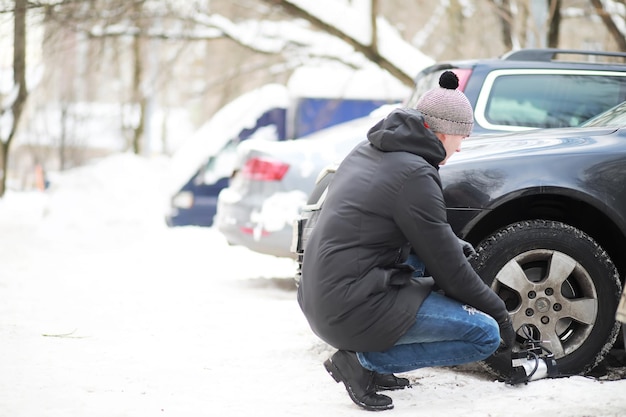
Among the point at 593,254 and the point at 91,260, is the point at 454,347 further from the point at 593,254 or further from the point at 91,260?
the point at 91,260

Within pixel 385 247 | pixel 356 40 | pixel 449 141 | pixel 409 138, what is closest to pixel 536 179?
pixel 449 141

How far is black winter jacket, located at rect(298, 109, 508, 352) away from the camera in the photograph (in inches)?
165

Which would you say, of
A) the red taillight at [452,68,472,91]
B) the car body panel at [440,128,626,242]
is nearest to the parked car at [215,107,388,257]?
the red taillight at [452,68,472,91]

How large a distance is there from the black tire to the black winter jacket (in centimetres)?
53

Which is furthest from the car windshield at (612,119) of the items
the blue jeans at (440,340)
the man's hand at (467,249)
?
the blue jeans at (440,340)

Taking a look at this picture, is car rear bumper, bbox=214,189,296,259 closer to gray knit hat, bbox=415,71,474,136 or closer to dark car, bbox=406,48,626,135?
dark car, bbox=406,48,626,135

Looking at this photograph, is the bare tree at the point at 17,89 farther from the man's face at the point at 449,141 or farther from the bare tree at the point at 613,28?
the man's face at the point at 449,141

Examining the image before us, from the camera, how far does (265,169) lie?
839cm

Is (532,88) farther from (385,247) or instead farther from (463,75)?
(385,247)

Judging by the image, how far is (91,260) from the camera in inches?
409

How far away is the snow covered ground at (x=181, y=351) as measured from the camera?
4488 millimetres

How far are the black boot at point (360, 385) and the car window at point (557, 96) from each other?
2850 millimetres

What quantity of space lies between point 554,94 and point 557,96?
24 mm

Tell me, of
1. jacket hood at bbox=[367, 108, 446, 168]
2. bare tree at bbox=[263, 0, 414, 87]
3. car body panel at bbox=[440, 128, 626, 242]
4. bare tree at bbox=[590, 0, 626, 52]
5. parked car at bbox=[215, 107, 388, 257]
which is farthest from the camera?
bare tree at bbox=[590, 0, 626, 52]
